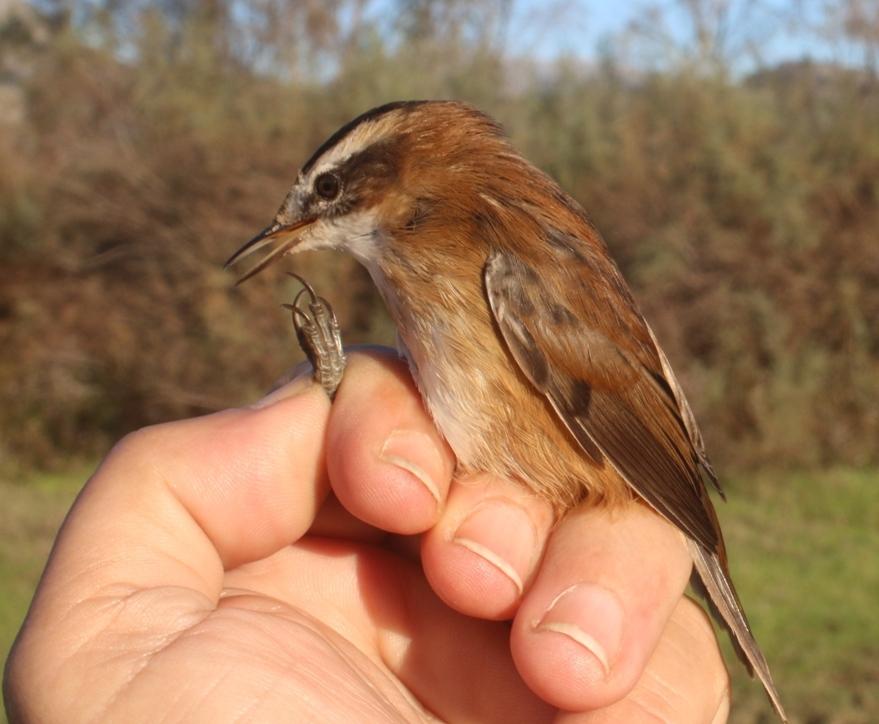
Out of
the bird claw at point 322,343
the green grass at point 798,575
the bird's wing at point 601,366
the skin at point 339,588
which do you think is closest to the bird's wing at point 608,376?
the bird's wing at point 601,366

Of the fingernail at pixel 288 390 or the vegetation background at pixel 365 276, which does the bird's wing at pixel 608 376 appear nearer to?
the fingernail at pixel 288 390

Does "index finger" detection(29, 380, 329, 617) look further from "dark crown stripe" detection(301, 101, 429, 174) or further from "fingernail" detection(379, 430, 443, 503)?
"dark crown stripe" detection(301, 101, 429, 174)

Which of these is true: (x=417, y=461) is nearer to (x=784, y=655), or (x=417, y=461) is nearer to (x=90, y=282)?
(x=784, y=655)

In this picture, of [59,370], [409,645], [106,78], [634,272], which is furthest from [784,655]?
[106,78]

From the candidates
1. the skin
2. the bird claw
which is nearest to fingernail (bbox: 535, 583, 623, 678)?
the skin

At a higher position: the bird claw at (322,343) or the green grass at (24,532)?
the bird claw at (322,343)

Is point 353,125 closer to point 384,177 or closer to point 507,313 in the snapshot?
point 384,177
